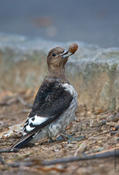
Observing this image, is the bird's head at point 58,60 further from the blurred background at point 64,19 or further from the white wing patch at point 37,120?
the blurred background at point 64,19

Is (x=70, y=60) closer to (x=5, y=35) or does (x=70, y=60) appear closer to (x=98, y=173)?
(x=5, y=35)

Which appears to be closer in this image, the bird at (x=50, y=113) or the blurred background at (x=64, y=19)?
the bird at (x=50, y=113)

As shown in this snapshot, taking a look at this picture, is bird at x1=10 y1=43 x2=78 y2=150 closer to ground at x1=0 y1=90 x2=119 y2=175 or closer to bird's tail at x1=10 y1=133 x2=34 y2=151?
bird's tail at x1=10 y1=133 x2=34 y2=151

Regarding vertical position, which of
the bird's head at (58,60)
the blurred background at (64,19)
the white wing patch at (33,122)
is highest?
the blurred background at (64,19)

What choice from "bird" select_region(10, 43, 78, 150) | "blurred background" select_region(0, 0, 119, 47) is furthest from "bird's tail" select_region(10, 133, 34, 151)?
"blurred background" select_region(0, 0, 119, 47)

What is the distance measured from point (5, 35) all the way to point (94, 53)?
349cm

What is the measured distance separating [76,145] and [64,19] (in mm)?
6328

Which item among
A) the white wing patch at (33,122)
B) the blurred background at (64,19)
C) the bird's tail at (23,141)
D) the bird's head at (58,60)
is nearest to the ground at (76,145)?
the bird's tail at (23,141)

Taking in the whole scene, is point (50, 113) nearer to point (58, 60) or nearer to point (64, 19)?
point (58, 60)

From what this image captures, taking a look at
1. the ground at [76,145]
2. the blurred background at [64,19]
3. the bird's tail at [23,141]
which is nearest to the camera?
the ground at [76,145]

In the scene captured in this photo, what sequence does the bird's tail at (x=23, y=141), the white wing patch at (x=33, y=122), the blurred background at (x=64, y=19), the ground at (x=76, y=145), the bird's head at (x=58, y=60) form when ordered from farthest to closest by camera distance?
the blurred background at (x=64, y=19), the bird's head at (x=58, y=60), the white wing patch at (x=33, y=122), the bird's tail at (x=23, y=141), the ground at (x=76, y=145)

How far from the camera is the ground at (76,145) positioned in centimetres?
420

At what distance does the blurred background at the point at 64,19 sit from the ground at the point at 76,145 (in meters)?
1.93

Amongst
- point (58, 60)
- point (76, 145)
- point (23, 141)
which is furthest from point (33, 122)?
point (58, 60)
